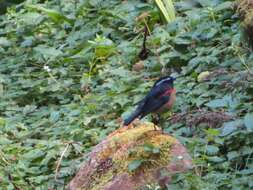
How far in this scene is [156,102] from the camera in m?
5.87

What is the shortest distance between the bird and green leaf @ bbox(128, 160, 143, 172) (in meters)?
0.51

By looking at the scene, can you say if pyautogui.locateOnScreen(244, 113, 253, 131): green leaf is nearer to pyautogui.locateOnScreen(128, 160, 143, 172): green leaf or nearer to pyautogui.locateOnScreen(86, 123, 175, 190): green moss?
pyautogui.locateOnScreen(86, 123, 175, 190): green moss

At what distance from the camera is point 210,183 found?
5266 mm

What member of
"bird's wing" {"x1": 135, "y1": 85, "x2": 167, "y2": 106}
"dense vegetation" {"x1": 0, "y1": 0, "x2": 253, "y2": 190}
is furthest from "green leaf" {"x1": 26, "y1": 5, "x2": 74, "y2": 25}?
"bird's wing" {"x1": 135, "y1": 85, "x2": 167, "y2": 106}

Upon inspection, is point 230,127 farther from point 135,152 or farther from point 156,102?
point 135,152

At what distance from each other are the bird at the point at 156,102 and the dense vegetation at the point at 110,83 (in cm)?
26

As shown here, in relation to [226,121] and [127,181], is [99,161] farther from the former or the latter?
[226,121]

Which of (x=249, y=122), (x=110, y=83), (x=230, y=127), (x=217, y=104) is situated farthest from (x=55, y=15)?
(x=249, y=122)

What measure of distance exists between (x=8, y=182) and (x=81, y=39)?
150 inches

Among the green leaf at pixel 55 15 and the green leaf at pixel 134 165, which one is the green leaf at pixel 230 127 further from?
the green leaf at pixel 55 15

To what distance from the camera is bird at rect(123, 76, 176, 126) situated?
5.85 m

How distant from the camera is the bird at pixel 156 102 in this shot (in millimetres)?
A: 5848

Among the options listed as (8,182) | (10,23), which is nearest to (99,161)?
(8,182)

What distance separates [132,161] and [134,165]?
8 cm
